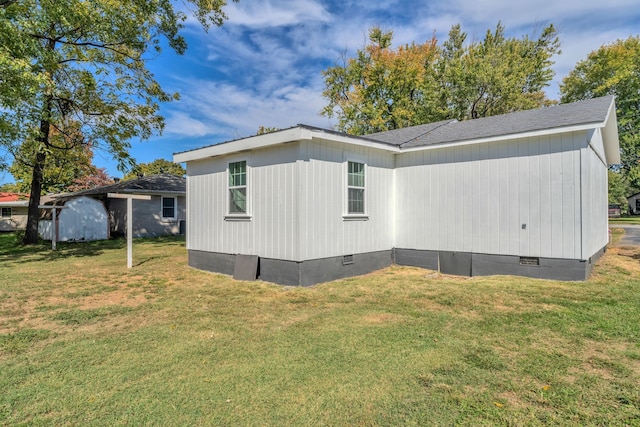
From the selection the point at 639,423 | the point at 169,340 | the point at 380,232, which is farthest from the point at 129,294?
the point at 639,423

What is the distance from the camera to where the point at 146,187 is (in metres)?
19.3

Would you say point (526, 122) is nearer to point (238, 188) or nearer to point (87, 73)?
point (238, 188)

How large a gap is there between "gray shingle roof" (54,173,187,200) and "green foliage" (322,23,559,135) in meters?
13.0

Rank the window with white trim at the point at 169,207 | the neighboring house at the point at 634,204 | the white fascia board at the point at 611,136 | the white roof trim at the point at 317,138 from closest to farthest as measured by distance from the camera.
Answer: the white roof trim at the point at 317,138 < the white fascia board at the point at 611,136 < the window with white trim at the point at 169,207 < the neighboring house at the point at 634,204

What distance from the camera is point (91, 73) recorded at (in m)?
13.7

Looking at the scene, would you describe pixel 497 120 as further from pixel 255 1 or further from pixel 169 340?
pixel 255 1

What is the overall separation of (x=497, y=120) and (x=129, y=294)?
967 centimetres

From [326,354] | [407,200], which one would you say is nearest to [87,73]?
[407,200]

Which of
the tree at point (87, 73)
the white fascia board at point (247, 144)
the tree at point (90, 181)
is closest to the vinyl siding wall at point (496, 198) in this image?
the white fascia board at point (247, 144)

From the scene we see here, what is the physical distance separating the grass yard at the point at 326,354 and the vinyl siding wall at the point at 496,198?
1.11m

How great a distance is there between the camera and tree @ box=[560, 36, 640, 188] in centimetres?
2716

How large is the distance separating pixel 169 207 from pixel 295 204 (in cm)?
1603

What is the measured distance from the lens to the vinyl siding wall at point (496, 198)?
270 inches

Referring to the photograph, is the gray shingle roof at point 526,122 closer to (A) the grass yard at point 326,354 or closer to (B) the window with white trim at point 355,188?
(B) the window with white trim at point 355,188
